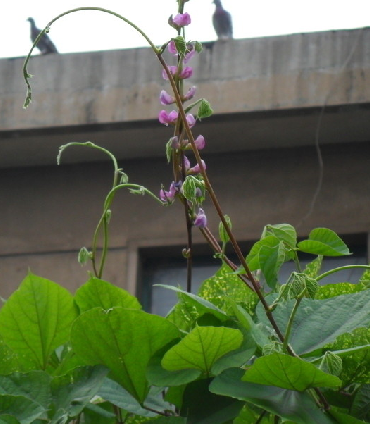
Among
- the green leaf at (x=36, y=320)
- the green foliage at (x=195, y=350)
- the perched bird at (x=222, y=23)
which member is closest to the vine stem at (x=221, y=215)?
the green foliage at (x=195, y=350)

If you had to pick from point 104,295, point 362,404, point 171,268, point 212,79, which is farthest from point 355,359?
point 171,268

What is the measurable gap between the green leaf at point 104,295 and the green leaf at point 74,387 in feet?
0.13

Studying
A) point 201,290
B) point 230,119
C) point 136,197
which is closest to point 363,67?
point 230,119

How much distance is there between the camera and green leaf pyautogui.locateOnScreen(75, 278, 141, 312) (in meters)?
0.45

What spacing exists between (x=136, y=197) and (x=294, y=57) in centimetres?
134

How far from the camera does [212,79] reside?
4.29 m

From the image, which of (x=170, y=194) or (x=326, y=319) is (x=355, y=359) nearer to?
(x=326, y=319)

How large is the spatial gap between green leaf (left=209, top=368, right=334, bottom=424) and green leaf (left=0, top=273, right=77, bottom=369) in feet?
0.40

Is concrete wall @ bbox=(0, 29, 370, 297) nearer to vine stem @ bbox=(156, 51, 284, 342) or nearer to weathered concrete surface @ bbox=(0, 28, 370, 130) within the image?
weathered concrete surface @ bbox=(0, 28, 370, 130)

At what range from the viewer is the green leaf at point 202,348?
386mm

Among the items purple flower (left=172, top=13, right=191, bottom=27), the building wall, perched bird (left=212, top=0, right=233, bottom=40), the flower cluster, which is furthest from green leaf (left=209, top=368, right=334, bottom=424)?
perched bird (left=212, top=0, right=233, bottom=40)

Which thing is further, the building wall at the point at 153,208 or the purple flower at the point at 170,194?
the building wall at the point at 153,208

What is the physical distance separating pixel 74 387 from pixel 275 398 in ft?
0.32

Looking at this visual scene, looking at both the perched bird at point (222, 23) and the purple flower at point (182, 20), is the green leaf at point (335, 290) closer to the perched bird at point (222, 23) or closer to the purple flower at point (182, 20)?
the purple flower at point (182, 20)
